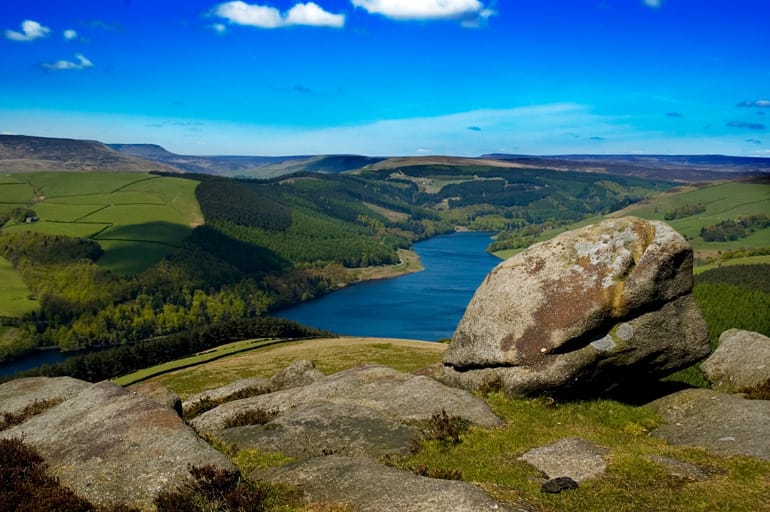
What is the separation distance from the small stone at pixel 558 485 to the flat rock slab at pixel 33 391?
22.2m

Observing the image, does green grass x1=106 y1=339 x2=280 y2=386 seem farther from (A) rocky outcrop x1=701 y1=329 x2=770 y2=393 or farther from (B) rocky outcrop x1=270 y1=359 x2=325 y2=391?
(A) rocky outcrop x1=701 y1=329 x2=770 y2=393

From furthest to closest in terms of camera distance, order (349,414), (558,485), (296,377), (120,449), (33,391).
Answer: (296,377)
(33,391)
(349,414)
(120,449)
(558,485)

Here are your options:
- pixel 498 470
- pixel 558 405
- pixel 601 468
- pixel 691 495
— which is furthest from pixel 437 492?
pixel 558 405

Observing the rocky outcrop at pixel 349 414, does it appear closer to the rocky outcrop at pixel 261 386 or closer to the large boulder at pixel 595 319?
the large boulder at pixel 595 319

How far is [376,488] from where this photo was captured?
47.4ft

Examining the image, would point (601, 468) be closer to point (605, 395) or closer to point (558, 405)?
point (558, 405)

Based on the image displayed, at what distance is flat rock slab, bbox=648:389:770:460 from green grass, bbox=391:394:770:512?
0.70 m

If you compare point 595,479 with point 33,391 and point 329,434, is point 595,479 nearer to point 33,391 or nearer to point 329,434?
point 329,434

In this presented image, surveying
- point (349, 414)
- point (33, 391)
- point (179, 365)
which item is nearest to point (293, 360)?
point (179, 365)

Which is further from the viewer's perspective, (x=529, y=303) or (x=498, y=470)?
(x=529, y=303)

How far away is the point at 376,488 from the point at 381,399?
9.27 m

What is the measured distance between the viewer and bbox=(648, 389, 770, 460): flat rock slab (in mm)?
18541

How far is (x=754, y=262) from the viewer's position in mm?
179875

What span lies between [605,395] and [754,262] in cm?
18890
